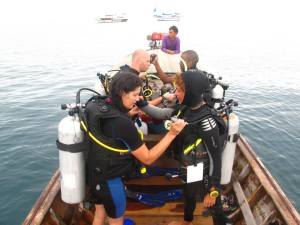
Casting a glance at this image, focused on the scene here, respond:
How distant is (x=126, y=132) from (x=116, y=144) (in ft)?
0.88

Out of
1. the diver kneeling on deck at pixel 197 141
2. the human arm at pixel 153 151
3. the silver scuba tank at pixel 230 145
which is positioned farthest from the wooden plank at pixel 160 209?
the human arm at pixel 153 151

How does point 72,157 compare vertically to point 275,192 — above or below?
above

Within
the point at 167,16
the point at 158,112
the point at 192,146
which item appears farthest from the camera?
the point at 167,16

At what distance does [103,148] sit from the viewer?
3305 mm

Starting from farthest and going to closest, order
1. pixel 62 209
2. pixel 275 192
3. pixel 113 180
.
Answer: pixel 62 209 → pixel 275 192 → pixel 113 180

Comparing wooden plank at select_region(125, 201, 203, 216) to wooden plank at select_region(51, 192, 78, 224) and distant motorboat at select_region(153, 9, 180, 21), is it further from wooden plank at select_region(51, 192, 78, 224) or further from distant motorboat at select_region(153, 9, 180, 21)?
distant motorboat at select_region(153, 9, 180, 21)

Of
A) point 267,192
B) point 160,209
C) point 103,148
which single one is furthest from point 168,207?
point 103,148

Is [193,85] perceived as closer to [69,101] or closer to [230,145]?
[230,145]

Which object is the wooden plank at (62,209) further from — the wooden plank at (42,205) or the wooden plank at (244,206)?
the wooden plank at (244,206)

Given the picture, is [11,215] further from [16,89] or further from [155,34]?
[16,89]

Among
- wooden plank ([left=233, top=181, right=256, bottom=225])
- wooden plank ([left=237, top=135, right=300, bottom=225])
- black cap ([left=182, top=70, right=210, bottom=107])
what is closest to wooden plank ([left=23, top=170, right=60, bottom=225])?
black cap ([left=182, top=70, right=210, bottom=107])

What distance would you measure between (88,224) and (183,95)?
123 inches

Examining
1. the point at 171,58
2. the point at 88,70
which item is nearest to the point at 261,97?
the point at 171,58

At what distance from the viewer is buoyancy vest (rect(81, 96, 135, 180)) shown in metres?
3.20
